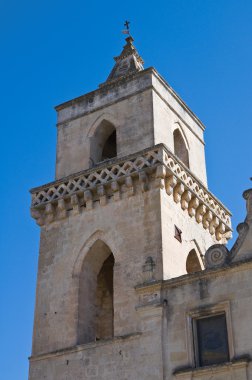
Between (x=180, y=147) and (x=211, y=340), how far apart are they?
8.34m

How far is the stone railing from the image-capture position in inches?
775

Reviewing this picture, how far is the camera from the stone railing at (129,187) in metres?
19.7

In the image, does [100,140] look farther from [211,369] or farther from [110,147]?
[211,369]

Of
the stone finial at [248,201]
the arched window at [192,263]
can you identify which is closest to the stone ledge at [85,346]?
the stone finial at [248,201]

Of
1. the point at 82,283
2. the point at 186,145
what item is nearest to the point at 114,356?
the point at 82,283

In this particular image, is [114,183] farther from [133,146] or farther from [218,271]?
[218,271]

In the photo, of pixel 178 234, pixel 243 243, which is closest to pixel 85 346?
pixel 178 234

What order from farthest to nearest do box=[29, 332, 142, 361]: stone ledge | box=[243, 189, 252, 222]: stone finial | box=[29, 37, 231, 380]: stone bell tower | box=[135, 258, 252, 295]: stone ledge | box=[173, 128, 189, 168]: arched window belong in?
box=[173, 128, 189, 168]: arched window
box=[29, 37, 231, 380]: stone bell tower
box=[29, 332, 142, 361]: stone ledge
box=[243, 189, 252, 222]: stone finial
box=[135, 258, 252, 295]: stone ledge

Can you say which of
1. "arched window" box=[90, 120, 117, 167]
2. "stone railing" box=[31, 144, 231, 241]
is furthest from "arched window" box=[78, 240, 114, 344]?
"arched window" box=[90, 120, 117, 167]

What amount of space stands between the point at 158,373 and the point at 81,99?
993cm

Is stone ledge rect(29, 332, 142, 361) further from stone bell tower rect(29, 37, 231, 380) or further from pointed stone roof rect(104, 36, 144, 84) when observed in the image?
pointed stone roof rect(104, 36, 144, 84)

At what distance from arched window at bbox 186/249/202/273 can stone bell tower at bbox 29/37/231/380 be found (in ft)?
0.09

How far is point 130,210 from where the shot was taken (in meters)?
19.7

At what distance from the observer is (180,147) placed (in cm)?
2303
